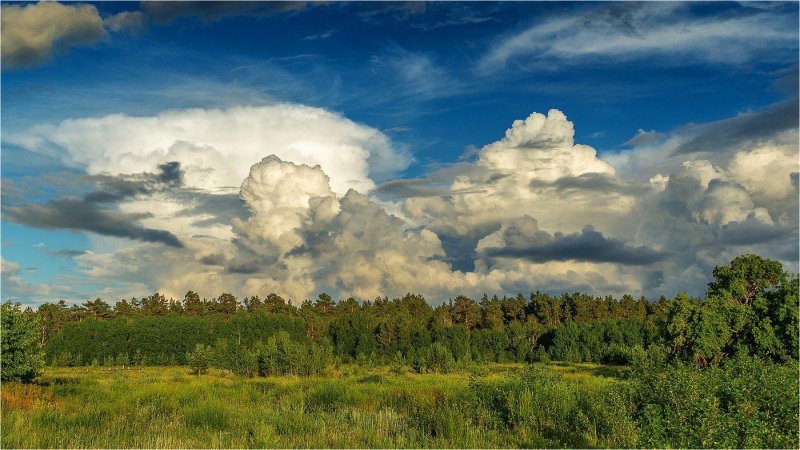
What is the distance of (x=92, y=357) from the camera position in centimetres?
10225

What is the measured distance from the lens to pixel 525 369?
22.3m

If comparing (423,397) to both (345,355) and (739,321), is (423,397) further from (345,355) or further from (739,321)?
(345,355)

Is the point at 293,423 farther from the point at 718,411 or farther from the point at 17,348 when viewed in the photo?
the point at 17,348

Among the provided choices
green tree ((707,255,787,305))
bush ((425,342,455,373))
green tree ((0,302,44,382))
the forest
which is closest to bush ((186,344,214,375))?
the forest

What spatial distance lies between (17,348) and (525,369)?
86.2 ft

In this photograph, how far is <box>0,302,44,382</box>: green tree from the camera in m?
30.6

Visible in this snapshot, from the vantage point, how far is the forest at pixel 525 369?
1570 centimetres

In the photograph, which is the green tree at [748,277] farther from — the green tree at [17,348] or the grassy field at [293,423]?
the green tree at [17,348]

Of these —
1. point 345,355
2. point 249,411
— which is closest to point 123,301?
point 345,355

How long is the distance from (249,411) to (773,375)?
57.2ft

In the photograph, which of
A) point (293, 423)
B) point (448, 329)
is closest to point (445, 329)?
point (448, 329)

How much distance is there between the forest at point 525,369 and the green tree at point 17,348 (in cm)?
9

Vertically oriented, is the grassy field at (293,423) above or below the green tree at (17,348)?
below

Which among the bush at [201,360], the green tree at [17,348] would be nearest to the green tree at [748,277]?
the green tree at [17,348]
